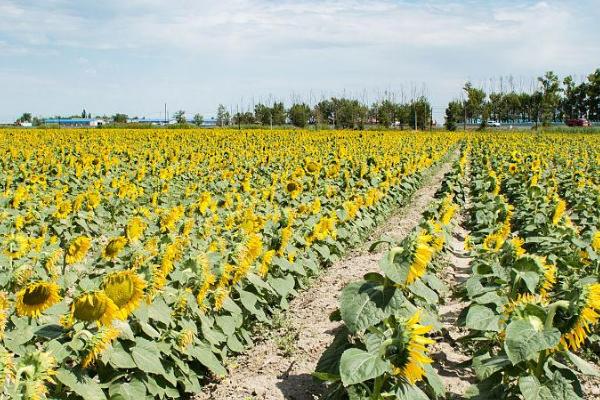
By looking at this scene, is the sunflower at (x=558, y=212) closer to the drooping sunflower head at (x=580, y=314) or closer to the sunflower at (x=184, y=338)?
the drooping sunflower head at (x=580, y=314)

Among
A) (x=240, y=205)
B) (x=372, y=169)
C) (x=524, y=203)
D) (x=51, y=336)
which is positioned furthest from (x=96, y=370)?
(x=372, y=169)

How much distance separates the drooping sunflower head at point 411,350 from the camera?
76.9 inches

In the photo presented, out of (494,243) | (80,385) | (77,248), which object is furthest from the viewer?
(494,243)

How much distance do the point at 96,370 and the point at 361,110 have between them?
6493cm

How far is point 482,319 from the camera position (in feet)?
9.73

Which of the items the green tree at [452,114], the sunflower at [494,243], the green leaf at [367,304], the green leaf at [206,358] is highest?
the green tree at [452,114]

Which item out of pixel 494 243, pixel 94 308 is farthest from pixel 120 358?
pixel 494 243

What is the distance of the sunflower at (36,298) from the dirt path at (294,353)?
47.6 inches

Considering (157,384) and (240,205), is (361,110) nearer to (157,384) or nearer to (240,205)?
(240,205)

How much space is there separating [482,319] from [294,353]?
1.44m

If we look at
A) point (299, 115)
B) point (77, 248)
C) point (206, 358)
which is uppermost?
point (299, 115)

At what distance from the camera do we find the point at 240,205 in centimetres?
738

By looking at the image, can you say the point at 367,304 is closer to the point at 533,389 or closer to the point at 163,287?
the point at 533,389

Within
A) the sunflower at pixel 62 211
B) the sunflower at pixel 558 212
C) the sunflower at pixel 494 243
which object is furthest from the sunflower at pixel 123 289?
the sunflower at pixel 558 212
